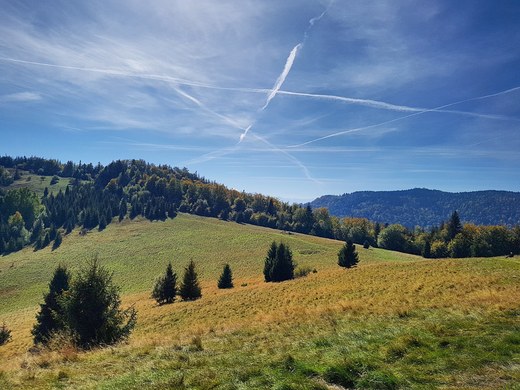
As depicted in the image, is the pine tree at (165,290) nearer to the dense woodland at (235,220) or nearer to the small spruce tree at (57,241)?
the dense woodland at (235,220)

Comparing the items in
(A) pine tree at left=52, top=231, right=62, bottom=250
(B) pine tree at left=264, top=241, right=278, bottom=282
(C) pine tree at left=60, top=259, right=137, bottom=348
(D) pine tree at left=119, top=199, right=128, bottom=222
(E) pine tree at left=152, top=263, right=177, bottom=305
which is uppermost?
(D) pine tree at left=119, top=199, right=128, bottom=222

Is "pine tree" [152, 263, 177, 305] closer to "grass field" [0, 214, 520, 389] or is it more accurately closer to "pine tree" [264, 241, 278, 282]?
"pine tree" [264, 241, 278, 282]

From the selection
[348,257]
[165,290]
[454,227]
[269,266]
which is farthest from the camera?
[454,227]

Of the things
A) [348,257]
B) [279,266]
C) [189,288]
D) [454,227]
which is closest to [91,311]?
[189,288]

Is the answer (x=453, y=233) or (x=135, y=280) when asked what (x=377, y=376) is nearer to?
(x=135, y=280)

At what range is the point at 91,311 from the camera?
16656mm

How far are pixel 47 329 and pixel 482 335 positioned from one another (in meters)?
32.6

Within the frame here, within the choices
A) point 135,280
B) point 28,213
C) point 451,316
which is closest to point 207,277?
point 135,280

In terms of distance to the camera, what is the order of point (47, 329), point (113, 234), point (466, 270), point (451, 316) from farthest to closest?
point (113, 234) → point (466, 270) → point (47, 329) → point (451, 316)

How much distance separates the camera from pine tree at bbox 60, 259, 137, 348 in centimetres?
1631

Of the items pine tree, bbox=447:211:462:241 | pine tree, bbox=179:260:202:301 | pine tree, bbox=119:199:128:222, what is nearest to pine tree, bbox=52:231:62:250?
pine tree, bbox=119:199:128:222

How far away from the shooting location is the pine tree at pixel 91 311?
16.3 m

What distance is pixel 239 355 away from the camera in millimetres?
10555

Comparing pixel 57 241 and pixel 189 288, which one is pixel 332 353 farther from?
pixel 57 241
